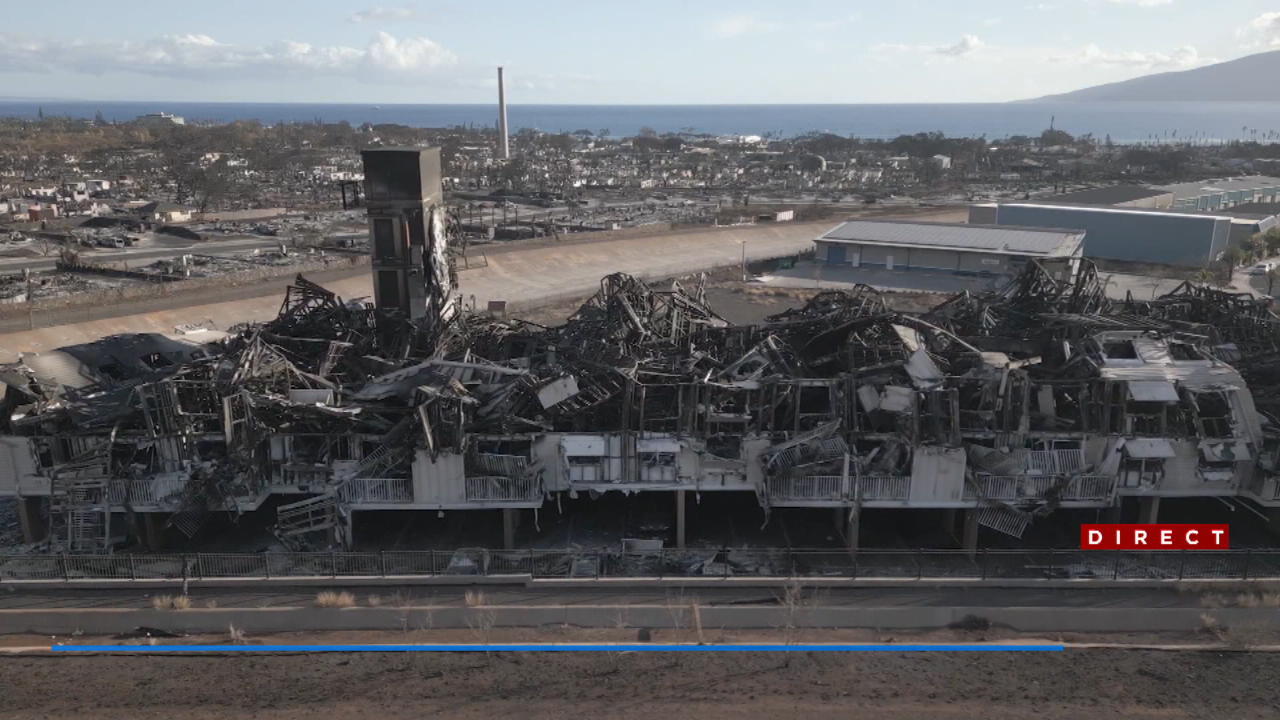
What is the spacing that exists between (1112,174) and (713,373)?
15195cm

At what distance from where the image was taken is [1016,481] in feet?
75.4

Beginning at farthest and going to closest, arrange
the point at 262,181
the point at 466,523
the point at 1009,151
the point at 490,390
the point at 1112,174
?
1. the point at 1009,151
2. the point at 1112,174
3. the point at 262,181
4. the point at 466,523
5. the point at 490,390

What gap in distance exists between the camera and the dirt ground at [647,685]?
51.9ft

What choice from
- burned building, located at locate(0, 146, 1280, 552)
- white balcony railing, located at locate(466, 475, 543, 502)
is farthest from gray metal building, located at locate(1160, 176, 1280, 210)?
white balcony railing, located at locate(466, 475, 543, 502)

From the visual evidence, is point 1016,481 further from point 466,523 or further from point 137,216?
point 137,216

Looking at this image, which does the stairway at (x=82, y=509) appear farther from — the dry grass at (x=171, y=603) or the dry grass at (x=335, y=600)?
the dry grass at (x=335, y=600)

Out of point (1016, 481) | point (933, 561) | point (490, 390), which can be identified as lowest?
point (933, 561)

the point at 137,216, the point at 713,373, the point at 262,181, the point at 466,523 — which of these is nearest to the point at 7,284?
the point at 137,216

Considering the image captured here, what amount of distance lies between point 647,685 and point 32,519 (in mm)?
19361

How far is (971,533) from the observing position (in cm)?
2392

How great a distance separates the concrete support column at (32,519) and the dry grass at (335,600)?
11.3 metres

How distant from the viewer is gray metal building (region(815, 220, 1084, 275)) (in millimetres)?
63031

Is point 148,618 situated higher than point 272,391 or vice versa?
point 272,391

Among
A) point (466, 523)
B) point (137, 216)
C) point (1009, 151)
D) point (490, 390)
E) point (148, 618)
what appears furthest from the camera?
point (1009, 151)
